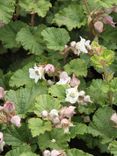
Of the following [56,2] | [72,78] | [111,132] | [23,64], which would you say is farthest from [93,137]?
[56,2]

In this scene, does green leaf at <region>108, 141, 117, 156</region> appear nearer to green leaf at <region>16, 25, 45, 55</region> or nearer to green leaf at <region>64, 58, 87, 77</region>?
green leaf at <region>64, 58, 87, 77</region>

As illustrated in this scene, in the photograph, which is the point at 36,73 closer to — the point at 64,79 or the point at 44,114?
the point at 64,79

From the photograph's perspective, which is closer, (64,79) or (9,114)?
(9,114)

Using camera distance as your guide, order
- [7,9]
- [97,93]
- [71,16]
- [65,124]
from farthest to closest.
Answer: [71,16], [7,9], [97,93], [65,124]

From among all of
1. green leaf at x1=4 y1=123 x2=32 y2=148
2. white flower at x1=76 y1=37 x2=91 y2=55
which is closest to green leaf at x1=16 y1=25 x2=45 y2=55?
white flower at x1=76 y1=37 x2=91 y2=55

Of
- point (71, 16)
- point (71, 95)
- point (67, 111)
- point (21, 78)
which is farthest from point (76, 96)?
point (71, 16)
